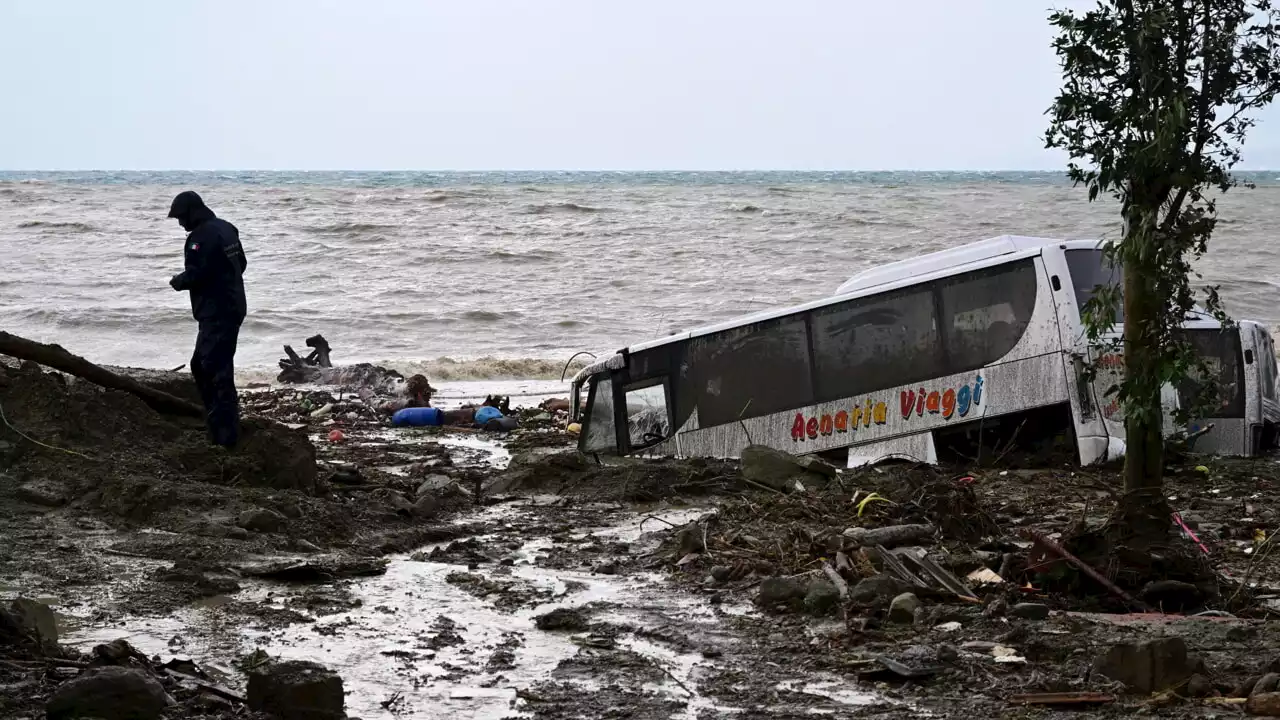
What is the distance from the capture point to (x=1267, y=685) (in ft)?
18.1

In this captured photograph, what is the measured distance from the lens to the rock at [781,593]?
25.4ft

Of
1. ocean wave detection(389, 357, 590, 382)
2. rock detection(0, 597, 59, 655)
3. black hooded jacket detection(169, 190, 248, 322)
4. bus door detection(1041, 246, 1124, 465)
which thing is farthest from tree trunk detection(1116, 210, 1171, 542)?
ocean wave detection(389, 357, 590, 382)

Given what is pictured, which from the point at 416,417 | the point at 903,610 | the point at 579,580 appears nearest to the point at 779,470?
the point at 579,580

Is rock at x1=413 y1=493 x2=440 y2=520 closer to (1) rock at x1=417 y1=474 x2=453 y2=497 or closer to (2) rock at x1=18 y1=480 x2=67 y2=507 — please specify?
(1) rock at x1=417 y1=474 x2=453 y2=497

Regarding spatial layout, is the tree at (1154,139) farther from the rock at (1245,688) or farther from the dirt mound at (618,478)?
the dirt mound at (618,478)

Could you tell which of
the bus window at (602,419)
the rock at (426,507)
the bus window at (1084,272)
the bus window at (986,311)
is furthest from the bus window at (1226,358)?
the rock at (426,507)

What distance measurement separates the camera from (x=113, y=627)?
6.91 metres

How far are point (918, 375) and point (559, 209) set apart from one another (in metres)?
41.8

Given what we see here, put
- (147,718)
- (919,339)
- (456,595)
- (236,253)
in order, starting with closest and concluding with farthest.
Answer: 1. (147,718)
2. (456,595)
3. (236,253)
4. (919,339)

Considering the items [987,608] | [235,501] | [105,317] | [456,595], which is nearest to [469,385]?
[105,317]

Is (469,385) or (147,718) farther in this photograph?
(469,385)

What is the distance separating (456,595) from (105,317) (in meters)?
25.1

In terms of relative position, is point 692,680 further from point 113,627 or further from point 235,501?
point 235,501

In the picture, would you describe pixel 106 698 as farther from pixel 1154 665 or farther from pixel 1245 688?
pixel 1245 688
